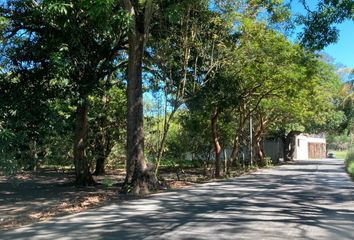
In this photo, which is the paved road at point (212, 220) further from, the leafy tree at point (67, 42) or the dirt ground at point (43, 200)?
the leafy tree at point (67, 42)

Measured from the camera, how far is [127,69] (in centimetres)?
2092

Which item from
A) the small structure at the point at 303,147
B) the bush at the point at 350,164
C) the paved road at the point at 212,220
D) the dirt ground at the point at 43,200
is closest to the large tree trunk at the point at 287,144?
the small structure at the point at 303,147

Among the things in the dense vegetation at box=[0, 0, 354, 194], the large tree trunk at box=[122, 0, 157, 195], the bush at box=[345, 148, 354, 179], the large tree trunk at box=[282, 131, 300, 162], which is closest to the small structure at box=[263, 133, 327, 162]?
the large tree trunk at box=[282, 131, 300, 162]

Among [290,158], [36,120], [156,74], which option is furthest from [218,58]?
[290,158]

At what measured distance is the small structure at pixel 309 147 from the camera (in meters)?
81.9

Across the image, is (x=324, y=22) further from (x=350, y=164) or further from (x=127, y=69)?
(x=350, y=164)

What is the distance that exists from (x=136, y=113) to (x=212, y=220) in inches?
297

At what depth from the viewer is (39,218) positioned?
12172mm

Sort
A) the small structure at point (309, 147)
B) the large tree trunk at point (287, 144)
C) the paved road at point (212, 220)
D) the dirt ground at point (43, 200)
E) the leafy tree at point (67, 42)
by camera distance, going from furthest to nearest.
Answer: the small structure at point (309, 147) → the large tree trunk at point (287, 144) → the leafy tree at point (67, 42) → the dirt ground at point (43, 200) → the paved road at point (212, 220)

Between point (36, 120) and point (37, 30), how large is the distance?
4441mm

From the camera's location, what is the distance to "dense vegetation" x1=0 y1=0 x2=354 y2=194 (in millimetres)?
14641

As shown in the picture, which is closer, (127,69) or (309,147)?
(127,69)

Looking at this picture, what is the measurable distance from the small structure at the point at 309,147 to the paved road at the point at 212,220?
2550 inches

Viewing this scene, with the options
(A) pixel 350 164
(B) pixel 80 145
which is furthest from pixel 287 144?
(B) pixel 80 145
